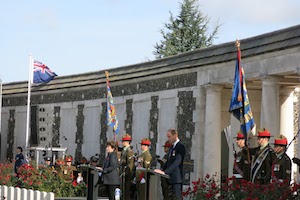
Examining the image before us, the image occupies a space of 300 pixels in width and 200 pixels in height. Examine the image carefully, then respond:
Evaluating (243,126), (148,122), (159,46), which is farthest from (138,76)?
(159,46)

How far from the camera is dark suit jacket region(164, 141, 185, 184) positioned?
55.7 feet

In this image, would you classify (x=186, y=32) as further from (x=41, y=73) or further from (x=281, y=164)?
(x=281, y=164)

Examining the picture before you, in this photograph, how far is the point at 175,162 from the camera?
17.0 metres

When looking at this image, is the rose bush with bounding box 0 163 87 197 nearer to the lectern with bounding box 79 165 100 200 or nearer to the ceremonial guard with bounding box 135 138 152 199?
the ceremonial guard with bounding box 135 138 152 199

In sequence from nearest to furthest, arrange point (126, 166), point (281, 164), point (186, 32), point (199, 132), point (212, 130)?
1. point (281, 164)
2. point (126, 166)
3. point (212, 130)
4. point (199, 132)
5. point (186, 32)

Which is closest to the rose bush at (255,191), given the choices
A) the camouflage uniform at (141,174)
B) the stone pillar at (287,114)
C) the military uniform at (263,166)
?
the military uniform at (263,166)

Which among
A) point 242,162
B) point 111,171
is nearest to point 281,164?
point 242,162

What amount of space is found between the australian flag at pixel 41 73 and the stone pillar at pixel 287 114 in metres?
15.0

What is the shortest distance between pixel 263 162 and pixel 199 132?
10.6m

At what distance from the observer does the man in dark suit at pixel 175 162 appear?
1695cm

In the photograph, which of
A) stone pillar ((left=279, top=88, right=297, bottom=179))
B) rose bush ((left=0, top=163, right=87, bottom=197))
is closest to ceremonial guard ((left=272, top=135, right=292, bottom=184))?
rose bush ((left=0, top=163, right=87, bottom=197))

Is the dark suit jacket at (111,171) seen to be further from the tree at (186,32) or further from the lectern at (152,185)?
the tree at (186,32)

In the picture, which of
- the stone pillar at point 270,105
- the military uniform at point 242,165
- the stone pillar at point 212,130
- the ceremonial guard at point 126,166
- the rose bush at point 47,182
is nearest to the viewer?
the military uniform at point 242,165

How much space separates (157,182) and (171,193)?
2136mm
